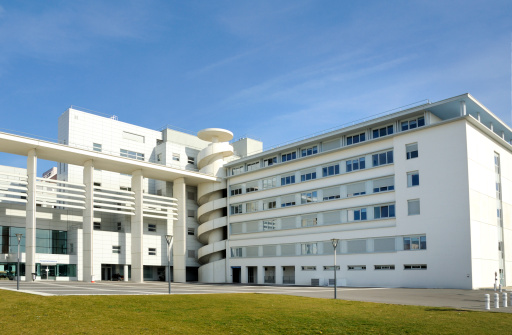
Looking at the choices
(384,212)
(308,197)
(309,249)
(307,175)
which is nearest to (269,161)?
(307,175)

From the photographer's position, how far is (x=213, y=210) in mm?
70375

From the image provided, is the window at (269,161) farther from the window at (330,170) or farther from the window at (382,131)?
the window at (382,131)

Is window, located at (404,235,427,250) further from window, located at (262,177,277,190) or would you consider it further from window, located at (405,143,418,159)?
window, located at (262,177,277,190)

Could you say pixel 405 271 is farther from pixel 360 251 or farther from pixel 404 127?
pixel 404 127

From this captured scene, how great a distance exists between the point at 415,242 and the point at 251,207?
2470 centimetres

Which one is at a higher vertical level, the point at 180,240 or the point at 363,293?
the point at 180,240

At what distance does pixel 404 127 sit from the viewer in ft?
171

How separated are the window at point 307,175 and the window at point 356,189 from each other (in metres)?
5.61

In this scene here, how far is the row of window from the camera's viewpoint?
168 feet

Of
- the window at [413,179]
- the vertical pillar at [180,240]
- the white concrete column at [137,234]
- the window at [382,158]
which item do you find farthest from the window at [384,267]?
the white concrete column at [137,234]

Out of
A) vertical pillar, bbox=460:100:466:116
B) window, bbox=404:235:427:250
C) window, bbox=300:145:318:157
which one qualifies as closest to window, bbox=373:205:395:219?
window, bbox=404:235:427:250

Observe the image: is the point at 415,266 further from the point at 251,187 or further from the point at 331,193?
the point at 251,187

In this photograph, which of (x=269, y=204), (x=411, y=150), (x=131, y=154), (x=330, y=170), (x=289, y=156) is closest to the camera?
(x=411, y=150)

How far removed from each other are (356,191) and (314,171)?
667cm
